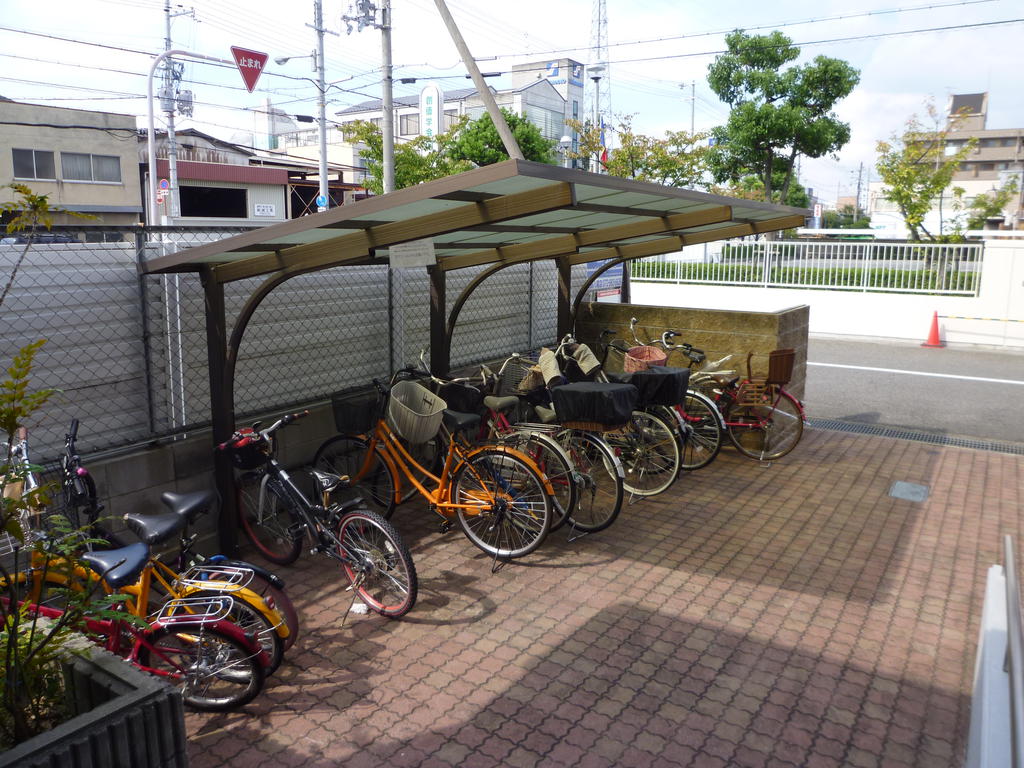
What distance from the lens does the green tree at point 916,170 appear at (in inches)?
838

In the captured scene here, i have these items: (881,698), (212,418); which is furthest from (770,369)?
(212,418)

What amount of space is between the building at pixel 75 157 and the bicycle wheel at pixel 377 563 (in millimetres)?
32377

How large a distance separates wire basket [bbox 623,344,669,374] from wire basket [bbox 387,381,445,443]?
246 centimetres

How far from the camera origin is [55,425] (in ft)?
13.7

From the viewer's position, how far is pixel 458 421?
527cm

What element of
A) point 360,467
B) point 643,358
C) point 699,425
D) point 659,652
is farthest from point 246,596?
point 643,358

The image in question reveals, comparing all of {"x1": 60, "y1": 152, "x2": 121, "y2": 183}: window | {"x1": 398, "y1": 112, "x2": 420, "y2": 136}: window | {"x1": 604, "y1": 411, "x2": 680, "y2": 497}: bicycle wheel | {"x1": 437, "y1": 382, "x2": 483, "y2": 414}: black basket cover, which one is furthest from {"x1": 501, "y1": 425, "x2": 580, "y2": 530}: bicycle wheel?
{"x1": 398, "y1": 112, "x2": 420, "y2": 136}: window

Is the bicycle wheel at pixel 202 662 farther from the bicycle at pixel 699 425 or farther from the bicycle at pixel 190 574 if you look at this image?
the bicycle at pixel 699 425

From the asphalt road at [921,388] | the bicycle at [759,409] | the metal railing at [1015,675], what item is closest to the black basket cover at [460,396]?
the bicycle at [759,409]

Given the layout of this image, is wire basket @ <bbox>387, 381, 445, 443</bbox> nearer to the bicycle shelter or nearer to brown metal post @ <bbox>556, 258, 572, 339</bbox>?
the bicycle shelter

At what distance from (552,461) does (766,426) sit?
2.74m

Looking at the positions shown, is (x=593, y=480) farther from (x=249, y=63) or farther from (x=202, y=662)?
(x=249, y=63)

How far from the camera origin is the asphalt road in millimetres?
9266

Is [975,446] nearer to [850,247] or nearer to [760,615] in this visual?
[760,615]
